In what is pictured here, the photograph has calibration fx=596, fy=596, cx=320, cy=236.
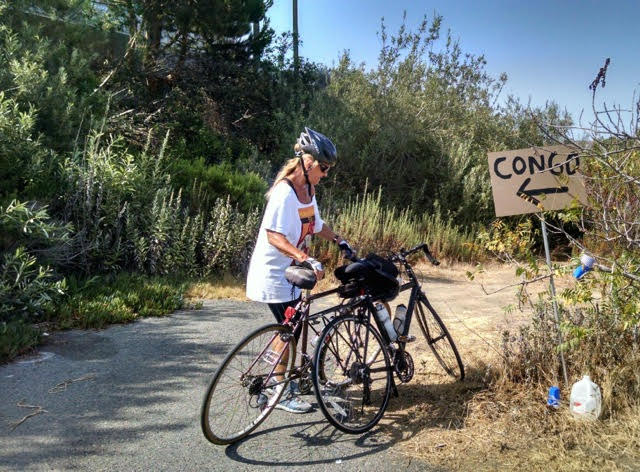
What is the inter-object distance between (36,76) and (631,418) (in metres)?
8.48

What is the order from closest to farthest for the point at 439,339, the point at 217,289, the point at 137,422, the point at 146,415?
the point at 137,422 < the point at 146,415 < the point at 439,339 < the point at 217,289

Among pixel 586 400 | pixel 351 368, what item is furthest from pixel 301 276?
pixel 586 400

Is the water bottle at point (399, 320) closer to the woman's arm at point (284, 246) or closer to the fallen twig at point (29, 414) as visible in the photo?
the woman's arm at point (284, 246)

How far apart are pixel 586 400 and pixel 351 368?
5.10ft

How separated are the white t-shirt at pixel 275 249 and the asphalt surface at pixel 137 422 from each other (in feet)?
3.00

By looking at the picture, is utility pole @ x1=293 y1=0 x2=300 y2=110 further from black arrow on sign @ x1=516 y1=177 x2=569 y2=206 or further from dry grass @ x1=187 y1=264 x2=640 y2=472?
black arrow on sign @ x1=516 y1=177 x2=569 y2=206

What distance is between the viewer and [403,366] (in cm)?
442

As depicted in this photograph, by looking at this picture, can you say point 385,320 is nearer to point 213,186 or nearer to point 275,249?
point 275,249

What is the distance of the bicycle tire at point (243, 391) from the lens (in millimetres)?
3709

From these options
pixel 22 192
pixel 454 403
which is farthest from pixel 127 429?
pixel 22 192

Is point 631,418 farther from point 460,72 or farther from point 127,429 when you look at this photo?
point 460,72

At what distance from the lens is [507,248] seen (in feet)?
16.7

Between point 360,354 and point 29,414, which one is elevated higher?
point 360,354

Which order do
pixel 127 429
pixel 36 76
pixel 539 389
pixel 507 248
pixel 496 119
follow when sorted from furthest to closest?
1. pixel 496 119
2. pixel 36 76
3. pixel 507 248
4. pixel 539 389
5. pixel 127 429
